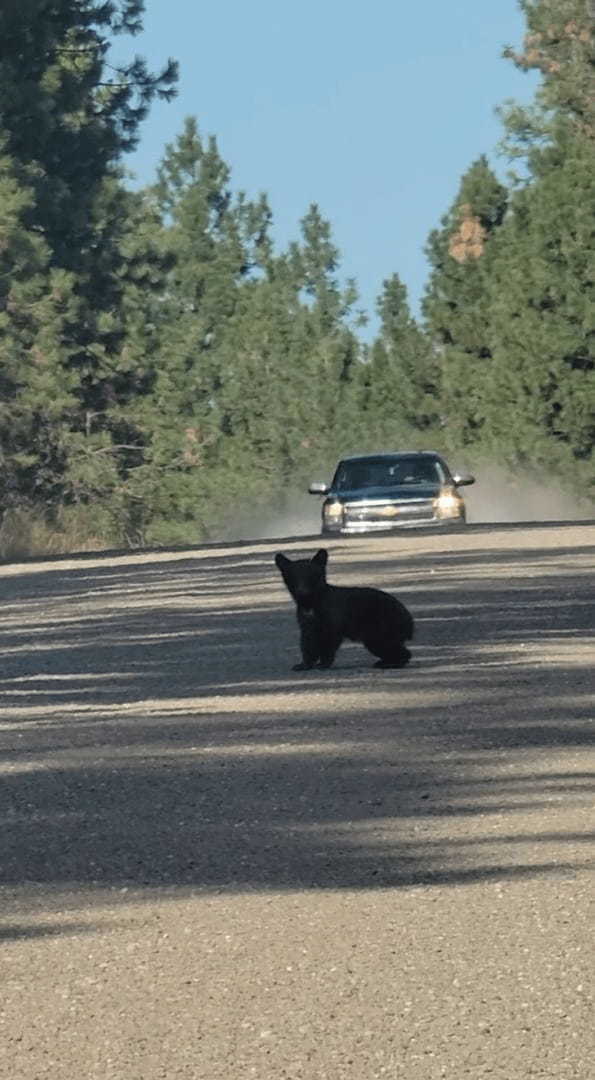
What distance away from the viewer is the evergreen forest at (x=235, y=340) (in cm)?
5856

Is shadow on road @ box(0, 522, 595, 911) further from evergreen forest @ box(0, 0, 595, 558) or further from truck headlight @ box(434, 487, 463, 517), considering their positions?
evergreen forest @ box(0, 0, 595, 558)

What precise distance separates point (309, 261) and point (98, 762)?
93.3 m

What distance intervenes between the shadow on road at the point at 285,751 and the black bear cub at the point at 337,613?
0.24 meters

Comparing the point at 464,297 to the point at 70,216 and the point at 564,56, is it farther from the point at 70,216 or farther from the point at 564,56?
the point at 70,216

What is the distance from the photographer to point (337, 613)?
17.5 meters

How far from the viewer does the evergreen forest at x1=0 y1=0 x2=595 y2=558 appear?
58562 mm

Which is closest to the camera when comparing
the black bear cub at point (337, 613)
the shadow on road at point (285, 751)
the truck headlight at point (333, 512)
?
the shadow on road at point (285, 751)

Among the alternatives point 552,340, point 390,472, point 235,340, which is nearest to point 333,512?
point 390,472

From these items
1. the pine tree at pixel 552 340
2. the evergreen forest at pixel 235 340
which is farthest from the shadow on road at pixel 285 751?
the pine tree at pixel 552 340

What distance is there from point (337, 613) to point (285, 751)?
3804 millimetres

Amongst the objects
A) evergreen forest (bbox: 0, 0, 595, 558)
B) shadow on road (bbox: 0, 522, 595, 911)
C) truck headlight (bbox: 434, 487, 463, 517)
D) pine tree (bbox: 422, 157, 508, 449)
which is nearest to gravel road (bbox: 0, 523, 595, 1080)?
shadow on road (bbox: 0, 522, 595, 911)

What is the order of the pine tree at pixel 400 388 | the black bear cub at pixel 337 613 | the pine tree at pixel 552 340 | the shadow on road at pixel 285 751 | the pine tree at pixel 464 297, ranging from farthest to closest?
the pine tree at pixel 400 388 → the pine tree at pixel 464 297 → the pine tree at pixel 552 340 → the black bear cub at pixel 337 613 → the shadow on road at pixel 285 751

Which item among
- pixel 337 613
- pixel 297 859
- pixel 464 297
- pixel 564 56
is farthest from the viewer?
pixel 564 56

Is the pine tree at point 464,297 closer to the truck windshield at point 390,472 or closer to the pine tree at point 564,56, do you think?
the pine tree at point 564,56
